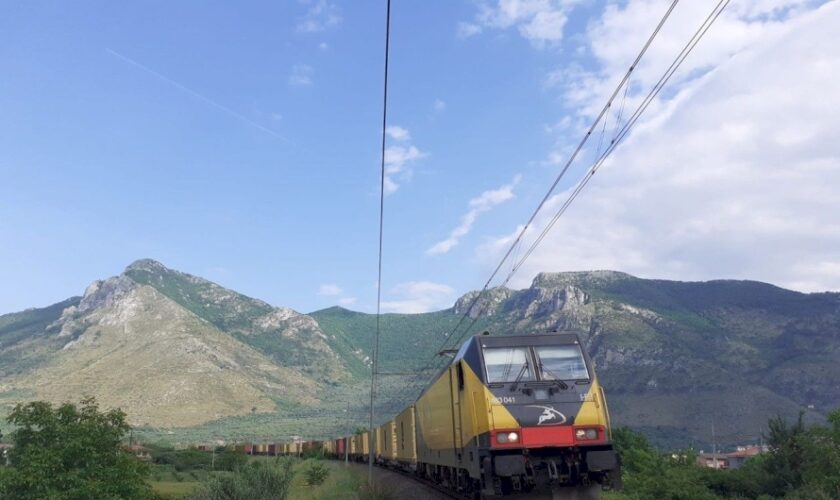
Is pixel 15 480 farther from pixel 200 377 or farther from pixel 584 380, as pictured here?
pixel 200 377

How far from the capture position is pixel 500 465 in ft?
48.2

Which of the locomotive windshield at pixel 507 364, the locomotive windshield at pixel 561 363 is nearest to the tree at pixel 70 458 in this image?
the locomotive windshield at pixel 507 364

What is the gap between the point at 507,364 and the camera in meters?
16.2

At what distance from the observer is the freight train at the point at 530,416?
15016mm

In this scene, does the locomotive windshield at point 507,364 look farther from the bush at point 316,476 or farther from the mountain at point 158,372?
the mountain at point 158,372

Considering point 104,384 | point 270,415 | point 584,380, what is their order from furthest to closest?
point 270,415 < point 104,384 < point 584,380

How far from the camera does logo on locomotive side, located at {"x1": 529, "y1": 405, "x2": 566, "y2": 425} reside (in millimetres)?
15266

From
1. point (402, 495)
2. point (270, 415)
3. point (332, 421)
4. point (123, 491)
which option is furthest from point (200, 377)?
point (402, 495)

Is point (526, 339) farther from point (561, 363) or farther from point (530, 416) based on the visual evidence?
point (530, 416)

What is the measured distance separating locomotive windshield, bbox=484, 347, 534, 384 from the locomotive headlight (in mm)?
1592

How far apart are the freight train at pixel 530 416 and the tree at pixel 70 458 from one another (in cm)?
4214

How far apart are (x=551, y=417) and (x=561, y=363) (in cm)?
155

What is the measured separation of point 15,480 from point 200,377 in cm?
11612

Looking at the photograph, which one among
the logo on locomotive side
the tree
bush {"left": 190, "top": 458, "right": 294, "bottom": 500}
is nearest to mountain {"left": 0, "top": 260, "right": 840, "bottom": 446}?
the tree
